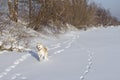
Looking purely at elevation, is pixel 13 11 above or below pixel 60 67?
above

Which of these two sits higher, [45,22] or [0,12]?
[0,12]

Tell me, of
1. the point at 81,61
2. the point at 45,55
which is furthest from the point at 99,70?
the point at 45,55

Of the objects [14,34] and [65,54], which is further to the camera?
[14,34]

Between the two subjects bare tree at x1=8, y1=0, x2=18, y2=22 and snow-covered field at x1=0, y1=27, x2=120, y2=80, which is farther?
bare tree at x1=8, y1=0, x2=18, y2=22

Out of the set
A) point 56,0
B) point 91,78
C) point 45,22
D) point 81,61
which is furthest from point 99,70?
point 45,22

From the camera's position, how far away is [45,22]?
29.8 m

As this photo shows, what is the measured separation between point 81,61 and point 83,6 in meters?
59.4

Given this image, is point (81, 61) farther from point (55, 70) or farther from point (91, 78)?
point (91, 78)

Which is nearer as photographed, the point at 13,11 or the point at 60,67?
the point at 60,67

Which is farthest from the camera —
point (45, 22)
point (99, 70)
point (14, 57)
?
point (45, 22)

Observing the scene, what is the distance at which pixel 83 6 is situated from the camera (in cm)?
7306

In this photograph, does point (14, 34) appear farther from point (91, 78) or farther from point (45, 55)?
point (91, 78)

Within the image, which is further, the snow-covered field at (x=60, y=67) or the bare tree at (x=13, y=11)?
the bare tree at (x=13, y=11)

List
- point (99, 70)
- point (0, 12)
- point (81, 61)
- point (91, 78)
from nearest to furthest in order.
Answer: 1. point (91, 78)
2. point (99, 70)
3. point (81, 61)
4. point (0, 12)
